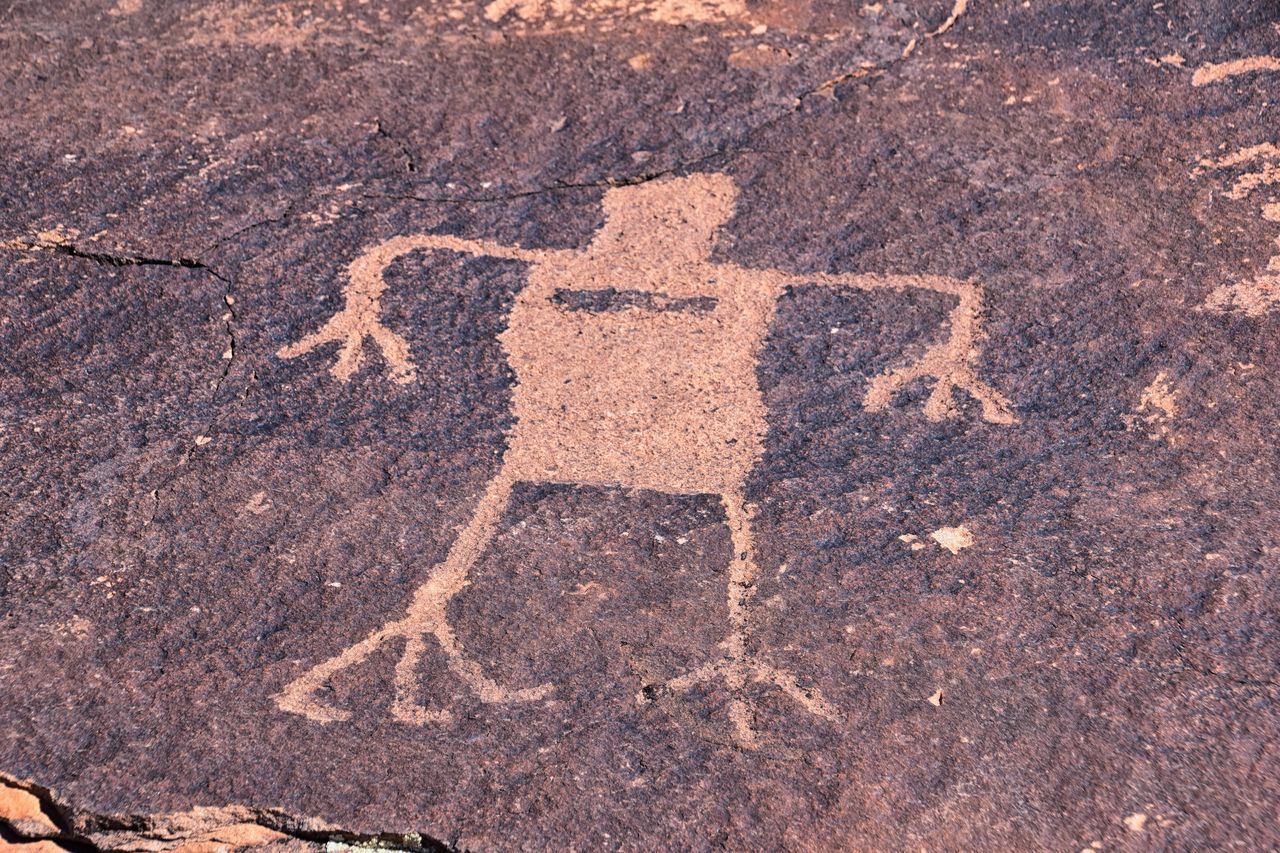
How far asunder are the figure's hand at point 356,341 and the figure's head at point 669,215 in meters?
0.42

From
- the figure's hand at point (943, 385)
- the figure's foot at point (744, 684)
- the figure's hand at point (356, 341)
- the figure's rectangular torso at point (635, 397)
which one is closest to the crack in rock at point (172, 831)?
the figure's foot at point (744, 684)

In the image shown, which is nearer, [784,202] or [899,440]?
[899,440]

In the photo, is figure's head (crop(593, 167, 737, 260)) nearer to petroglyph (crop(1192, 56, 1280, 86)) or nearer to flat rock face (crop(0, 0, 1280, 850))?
flat rock face (crop(0, 0, 1280, 850))

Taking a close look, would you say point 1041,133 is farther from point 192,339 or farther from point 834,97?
point 192,339

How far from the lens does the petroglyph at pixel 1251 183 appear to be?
2.13m

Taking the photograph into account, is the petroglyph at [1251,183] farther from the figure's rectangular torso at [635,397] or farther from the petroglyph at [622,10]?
the petroglyph at [622,10]

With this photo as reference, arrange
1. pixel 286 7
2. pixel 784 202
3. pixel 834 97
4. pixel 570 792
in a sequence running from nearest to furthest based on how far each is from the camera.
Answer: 1. pixel 570 792
2. pixel 784 202
3. pixel 834 97
4. pixel 286 7

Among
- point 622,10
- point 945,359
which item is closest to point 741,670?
point 945,359

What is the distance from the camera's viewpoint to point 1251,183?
234 cm

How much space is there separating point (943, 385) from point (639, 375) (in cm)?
49

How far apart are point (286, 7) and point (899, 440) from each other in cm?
190

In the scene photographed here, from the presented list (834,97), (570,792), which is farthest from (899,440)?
(834,97)

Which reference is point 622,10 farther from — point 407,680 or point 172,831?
point 172,831

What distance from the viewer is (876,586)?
179 centimetres
